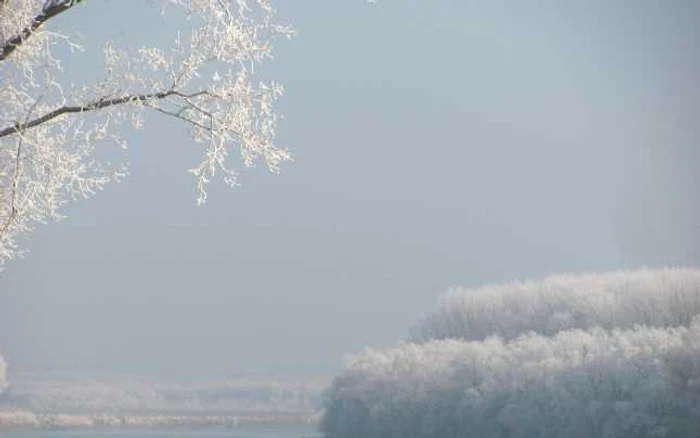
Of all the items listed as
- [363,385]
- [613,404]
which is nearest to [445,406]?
[363,385]

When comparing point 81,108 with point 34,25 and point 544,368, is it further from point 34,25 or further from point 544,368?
point 544,368

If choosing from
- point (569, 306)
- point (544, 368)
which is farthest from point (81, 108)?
point (569, 306)

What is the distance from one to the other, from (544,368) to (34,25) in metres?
45.7

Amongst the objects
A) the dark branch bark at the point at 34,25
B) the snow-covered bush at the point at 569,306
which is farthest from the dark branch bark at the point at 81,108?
the snow-covered bush at the point at 569,306

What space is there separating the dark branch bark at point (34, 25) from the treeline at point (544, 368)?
129 ft

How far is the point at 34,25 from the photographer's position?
32.1ft

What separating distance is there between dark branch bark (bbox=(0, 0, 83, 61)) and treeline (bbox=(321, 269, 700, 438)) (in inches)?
1553

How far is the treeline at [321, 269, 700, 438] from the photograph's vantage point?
47.2 m

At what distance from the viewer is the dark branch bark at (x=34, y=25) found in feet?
31.5

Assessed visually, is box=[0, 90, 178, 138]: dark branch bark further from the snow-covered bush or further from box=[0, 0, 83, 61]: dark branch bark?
the snow-covered bush

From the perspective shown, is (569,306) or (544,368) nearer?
(544,368)

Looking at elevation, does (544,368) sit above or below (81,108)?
above

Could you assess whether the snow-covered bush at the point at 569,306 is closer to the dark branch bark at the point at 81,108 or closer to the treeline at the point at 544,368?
the treeline at the point at 544,368

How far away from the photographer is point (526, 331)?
70.2 metres
